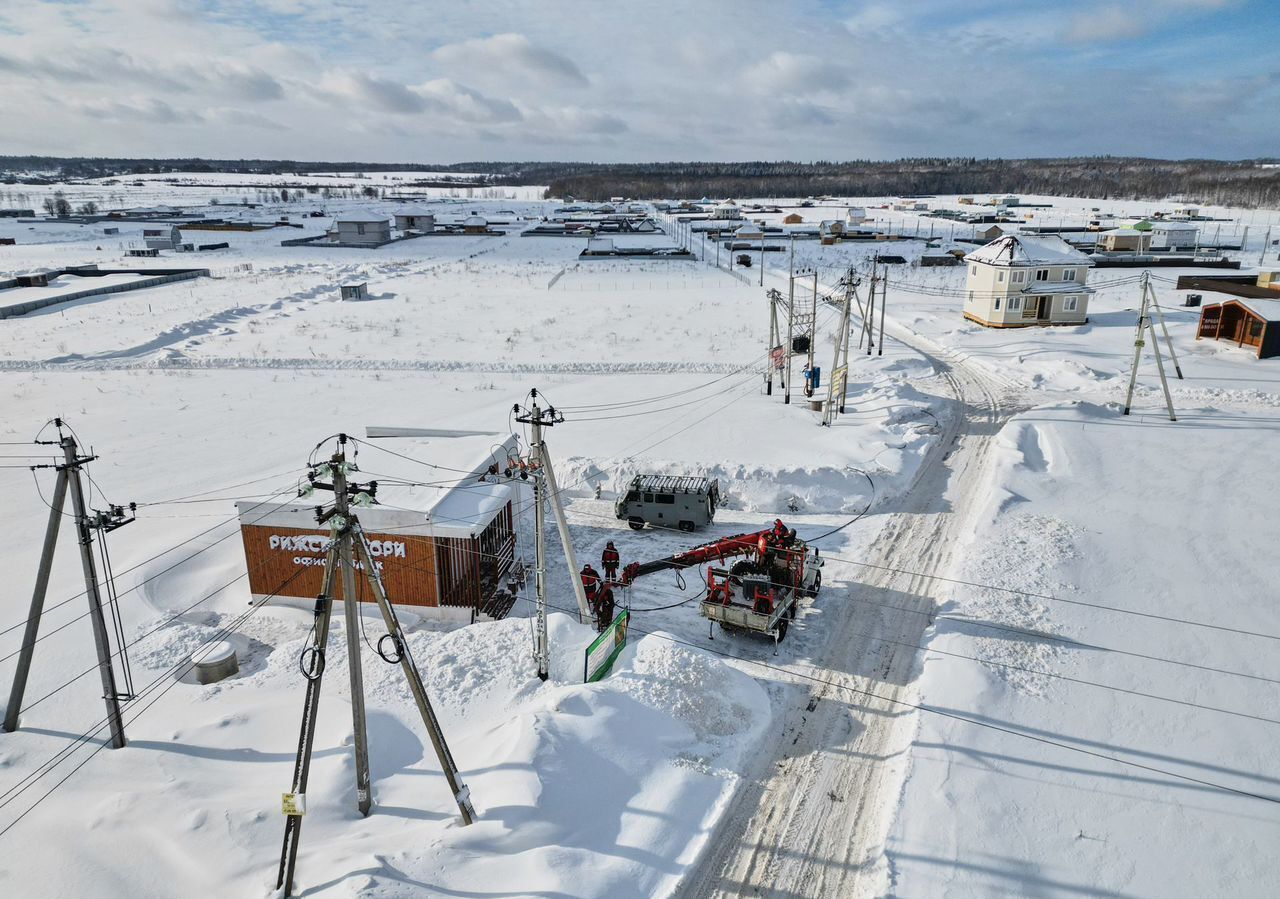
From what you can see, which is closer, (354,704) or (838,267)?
(354,704)

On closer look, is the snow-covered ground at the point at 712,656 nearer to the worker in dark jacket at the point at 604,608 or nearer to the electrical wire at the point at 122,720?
the electrical wire at the point at 122,720

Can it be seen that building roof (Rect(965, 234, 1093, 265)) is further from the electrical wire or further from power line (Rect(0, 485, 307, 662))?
the electrical wire

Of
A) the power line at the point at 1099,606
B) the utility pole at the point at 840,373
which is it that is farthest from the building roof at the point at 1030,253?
the power line at the point at 1099,606

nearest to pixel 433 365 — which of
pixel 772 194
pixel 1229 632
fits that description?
pixel 1229 632

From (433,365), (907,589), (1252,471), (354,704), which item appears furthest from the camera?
(433,365)

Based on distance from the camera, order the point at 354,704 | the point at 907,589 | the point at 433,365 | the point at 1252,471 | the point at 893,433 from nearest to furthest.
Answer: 1. the point at 354,704
2. the point at 907,589
3. the point at 1252,471
4. the point at 893,433
5. the point at 433,365

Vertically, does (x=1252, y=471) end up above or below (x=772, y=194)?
below

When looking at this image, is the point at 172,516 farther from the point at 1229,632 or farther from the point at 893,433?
the point at 1229,632

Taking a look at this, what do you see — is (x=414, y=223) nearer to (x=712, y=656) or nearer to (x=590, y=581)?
(x=590, y=581)
